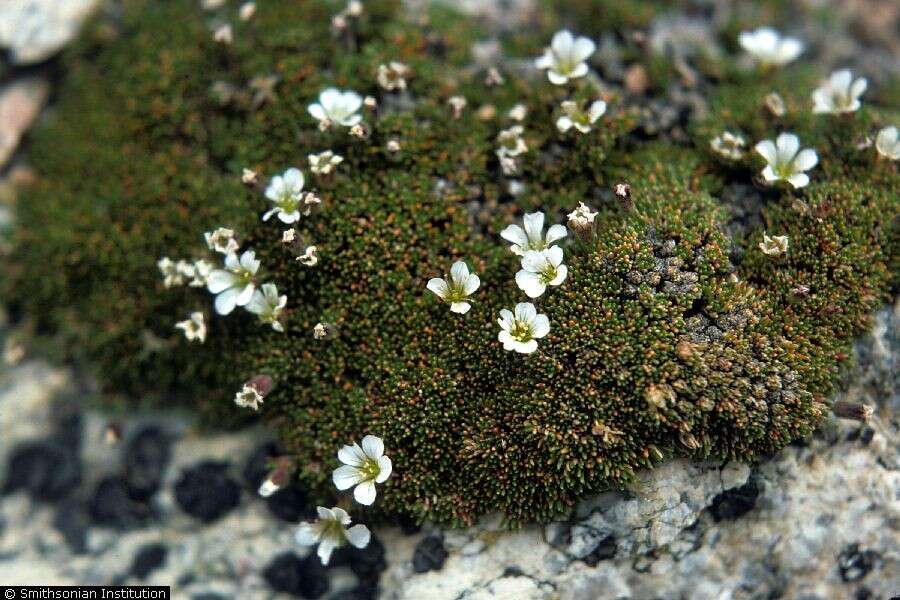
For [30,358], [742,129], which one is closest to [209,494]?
[30,358]

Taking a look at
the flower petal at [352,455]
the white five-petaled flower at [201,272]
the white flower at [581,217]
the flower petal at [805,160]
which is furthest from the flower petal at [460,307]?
the flower petal at [805,160]

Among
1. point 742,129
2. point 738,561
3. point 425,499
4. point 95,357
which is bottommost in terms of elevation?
point 738,561

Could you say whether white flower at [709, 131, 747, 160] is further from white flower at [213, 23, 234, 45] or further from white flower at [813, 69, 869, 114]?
white flower at [213, 23, 234, 45]

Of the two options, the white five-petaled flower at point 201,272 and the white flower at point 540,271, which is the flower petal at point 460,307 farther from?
the white five-petaled flower at point 201,272

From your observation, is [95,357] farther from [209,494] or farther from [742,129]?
[742,129]

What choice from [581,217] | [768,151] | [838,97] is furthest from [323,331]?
[838,97]

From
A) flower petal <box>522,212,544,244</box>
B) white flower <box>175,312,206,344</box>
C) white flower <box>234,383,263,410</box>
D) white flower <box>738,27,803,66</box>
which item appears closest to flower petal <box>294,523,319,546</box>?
white flower <box>234,383,263,410</box>
